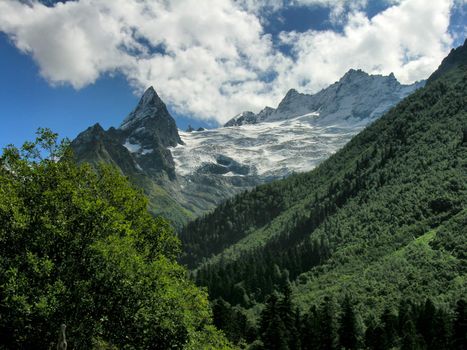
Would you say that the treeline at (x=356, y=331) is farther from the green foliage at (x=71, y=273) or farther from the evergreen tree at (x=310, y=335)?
the green foliage at (x=71, y=273)

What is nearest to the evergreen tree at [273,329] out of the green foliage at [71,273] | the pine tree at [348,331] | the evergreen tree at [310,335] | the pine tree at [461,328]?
the evergreen tree at [310,335]

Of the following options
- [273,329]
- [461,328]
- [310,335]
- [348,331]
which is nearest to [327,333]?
[310,335]

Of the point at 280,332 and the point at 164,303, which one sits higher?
the point at 164,303

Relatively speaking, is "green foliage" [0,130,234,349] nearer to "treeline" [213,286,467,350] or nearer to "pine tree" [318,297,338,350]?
"treeline" [213,286,467,350]

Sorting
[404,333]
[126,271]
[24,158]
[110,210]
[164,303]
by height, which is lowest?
[404,333]

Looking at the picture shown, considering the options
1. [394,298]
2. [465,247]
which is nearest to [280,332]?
[394,298]

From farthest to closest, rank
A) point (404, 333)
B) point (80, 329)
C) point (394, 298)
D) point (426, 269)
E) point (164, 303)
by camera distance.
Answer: point (426, 269) < point (394, 298) < point (404, 333) < point (164, 303) < point (80, 329)

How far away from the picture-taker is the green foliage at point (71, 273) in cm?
2519

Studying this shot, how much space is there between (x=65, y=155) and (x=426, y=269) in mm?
120861

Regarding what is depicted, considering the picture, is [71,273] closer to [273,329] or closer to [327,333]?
A: [273,329]

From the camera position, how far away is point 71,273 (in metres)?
26.5

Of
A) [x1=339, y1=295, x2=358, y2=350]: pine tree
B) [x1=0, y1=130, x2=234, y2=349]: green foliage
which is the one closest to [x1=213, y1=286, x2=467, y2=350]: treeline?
[x1=339, y1=295, x2=358, y2=350]: pine tree

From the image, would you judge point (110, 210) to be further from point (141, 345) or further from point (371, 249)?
point (371, 249)

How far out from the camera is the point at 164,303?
28.4 metres
